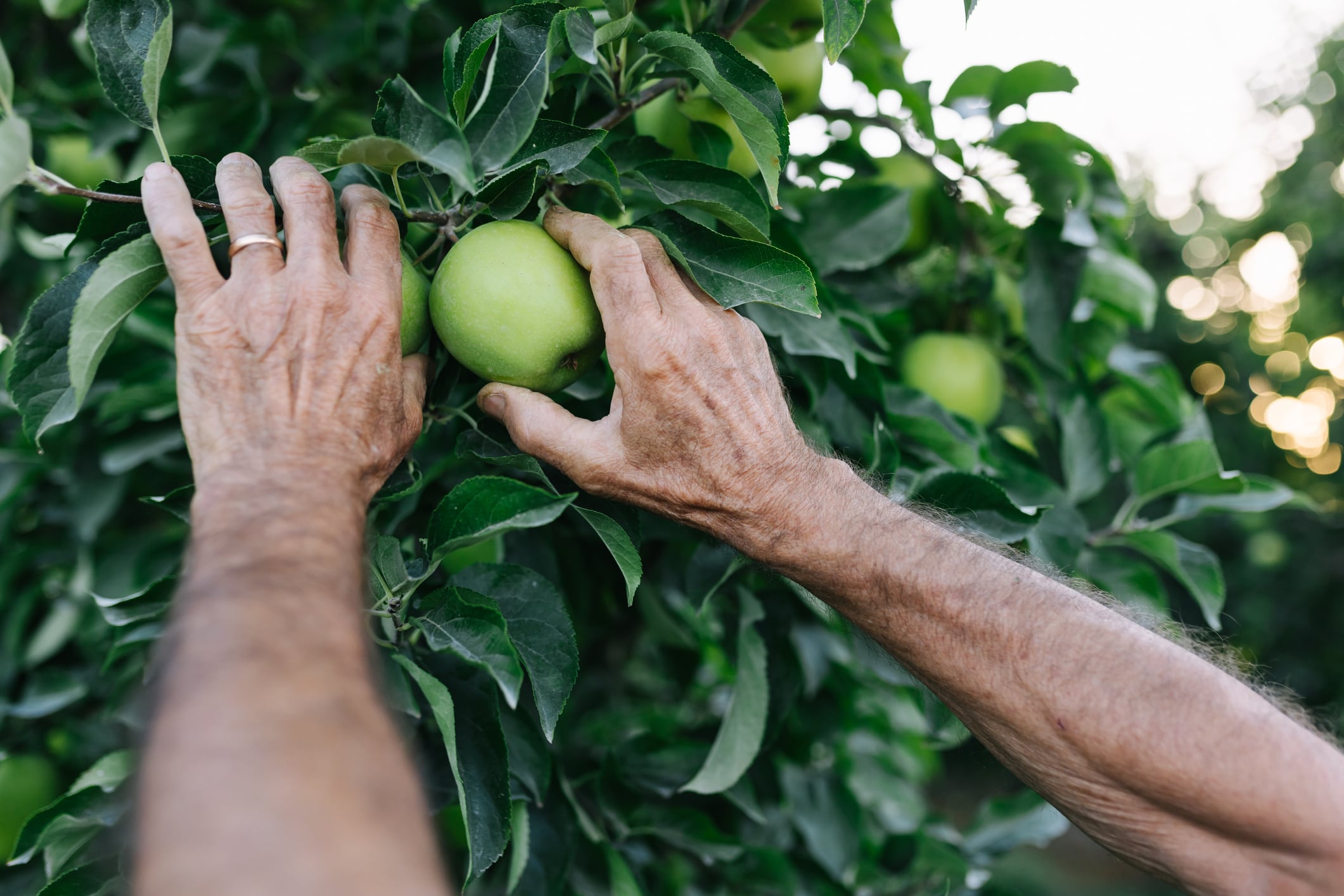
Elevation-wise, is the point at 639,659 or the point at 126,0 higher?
the point at 126,0

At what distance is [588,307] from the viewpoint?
867 millimetres

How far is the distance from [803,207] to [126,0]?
0.82 meters

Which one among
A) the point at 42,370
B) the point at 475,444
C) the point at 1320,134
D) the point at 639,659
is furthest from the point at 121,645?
the point at 1320,134

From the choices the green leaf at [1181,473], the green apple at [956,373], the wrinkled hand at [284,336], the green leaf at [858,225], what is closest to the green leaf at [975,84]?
the green leaf at [858,225]

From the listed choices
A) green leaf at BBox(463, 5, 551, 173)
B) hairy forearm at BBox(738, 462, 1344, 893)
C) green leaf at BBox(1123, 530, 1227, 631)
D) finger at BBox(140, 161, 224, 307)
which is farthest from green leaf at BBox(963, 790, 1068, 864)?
finger at BBox(140, 161, 224, 307)

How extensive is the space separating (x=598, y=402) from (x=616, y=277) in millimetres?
261

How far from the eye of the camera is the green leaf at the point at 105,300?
2.42 ft

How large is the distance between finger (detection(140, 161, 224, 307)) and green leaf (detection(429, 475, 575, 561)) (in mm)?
273

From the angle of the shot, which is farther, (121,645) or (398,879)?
(121,645)

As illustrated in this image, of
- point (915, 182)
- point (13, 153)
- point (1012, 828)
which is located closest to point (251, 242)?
point (13, 153)

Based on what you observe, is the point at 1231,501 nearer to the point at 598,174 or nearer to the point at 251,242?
the point at 598,174

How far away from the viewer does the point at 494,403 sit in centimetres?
88

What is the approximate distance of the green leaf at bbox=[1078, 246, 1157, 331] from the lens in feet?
4.42

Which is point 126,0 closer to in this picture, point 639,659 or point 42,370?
point 42,370
